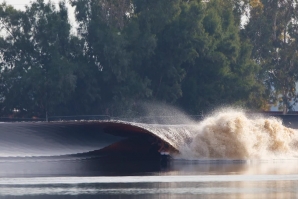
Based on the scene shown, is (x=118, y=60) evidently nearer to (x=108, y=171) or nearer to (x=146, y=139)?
(x=146, y=139)

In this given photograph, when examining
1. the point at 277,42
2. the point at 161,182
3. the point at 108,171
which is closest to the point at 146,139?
the point at 108,171

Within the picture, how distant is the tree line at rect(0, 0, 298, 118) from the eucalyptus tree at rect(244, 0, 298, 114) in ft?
33.1

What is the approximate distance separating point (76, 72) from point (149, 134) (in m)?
29.0

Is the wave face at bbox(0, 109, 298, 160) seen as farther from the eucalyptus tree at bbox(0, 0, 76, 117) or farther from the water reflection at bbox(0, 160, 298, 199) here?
the eucalyptus tree at bbox(0, 0, 76, 117)

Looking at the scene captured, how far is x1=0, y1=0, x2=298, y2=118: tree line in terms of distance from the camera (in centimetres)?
5566

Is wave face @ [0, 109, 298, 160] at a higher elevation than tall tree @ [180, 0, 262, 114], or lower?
lower

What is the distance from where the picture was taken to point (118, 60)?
183 ft

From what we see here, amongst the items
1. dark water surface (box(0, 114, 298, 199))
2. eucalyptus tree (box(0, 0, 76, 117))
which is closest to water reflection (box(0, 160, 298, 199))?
dark water surface (box(0, 114, 298, 199))

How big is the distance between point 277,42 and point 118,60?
22588mm

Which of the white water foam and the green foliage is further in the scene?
the green foliage

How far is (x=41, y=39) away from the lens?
57.1m

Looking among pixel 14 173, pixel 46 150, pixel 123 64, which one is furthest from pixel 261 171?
pixel 123 64

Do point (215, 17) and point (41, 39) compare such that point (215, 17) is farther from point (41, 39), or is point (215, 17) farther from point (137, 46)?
point (41, 39)

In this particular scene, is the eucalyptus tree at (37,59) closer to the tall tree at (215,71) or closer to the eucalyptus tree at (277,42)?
the tall tree at (215,71)
